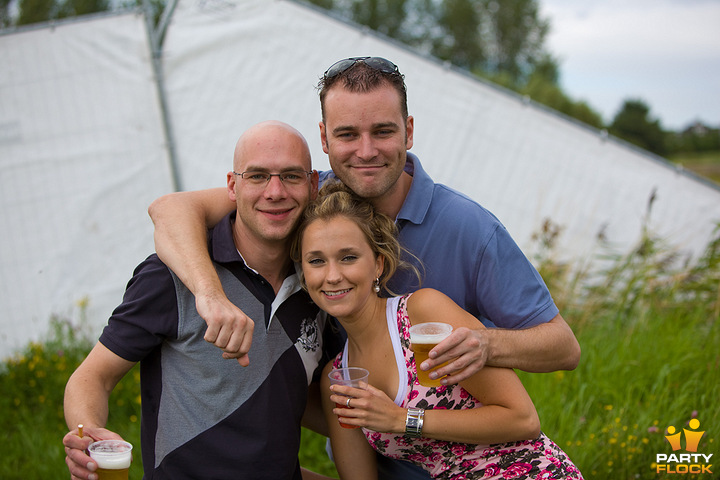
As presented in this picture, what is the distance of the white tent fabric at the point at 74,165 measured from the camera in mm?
6660

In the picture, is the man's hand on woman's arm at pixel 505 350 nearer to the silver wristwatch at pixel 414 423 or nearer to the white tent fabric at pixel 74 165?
the silver wristwatch at pixel 414 423

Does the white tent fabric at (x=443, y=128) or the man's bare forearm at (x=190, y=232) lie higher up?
the white tent fabric at (x=443, y=128)

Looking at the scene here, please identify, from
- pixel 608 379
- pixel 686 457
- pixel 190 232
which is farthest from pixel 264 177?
pixel 608 379

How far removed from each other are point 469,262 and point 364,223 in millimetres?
503

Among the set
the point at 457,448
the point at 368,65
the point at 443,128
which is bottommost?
the point at 457,448

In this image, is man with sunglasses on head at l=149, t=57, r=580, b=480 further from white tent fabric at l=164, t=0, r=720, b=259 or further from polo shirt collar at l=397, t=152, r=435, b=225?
white tent fabric at l=164, t=0, r=720, b=259

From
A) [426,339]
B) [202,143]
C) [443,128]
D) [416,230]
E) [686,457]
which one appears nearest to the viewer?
[426,339]

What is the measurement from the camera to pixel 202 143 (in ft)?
23.4

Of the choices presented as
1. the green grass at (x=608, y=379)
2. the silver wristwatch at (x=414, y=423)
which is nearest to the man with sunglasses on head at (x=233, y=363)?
the silver wristwatch at (x=414, y=423)

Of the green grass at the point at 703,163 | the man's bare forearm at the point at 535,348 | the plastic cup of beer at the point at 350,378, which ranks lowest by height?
the plastic cup of beer at the point at 350,378

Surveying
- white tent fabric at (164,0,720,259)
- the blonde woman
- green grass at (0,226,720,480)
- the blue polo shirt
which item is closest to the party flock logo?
green grass at (0,226,720,480)

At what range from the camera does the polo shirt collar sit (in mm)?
2812

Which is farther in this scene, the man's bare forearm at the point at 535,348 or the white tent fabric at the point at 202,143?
the white tent fabric at the point at 202,143

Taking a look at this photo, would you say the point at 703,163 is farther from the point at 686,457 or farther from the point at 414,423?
the point at 414,423
